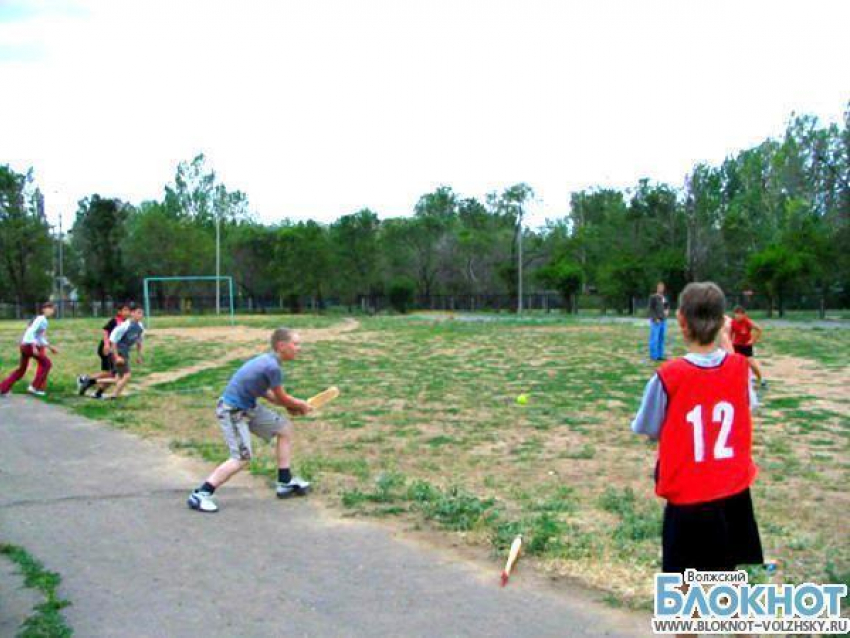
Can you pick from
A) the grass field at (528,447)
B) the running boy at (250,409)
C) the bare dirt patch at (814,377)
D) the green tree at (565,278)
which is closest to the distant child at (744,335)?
the grass field at (528,447)

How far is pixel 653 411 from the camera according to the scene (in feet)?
12.4

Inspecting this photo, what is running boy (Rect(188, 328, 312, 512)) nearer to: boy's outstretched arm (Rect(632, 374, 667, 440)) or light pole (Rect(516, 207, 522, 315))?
boy's outstretched arm (Rect(632, 374, 667, 440))

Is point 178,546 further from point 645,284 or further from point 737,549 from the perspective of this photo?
point 645,284

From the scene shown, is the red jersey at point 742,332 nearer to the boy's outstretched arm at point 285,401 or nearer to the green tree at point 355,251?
the boy's outstretched arm at point 285,401

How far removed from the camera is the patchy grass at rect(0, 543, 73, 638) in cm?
455

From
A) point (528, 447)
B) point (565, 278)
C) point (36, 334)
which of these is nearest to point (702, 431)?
point (528, 447)

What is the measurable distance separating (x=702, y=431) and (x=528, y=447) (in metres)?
6.03

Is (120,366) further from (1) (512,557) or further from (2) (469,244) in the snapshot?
(2) (469,244)

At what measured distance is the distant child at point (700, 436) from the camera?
3.74 metres

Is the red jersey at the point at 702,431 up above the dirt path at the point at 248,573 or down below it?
above

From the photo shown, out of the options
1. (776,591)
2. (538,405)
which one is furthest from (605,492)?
(538,405)

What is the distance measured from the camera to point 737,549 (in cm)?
387

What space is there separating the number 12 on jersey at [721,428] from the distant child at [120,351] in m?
12.3

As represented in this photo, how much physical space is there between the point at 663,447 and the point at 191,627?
2756 millimetres
